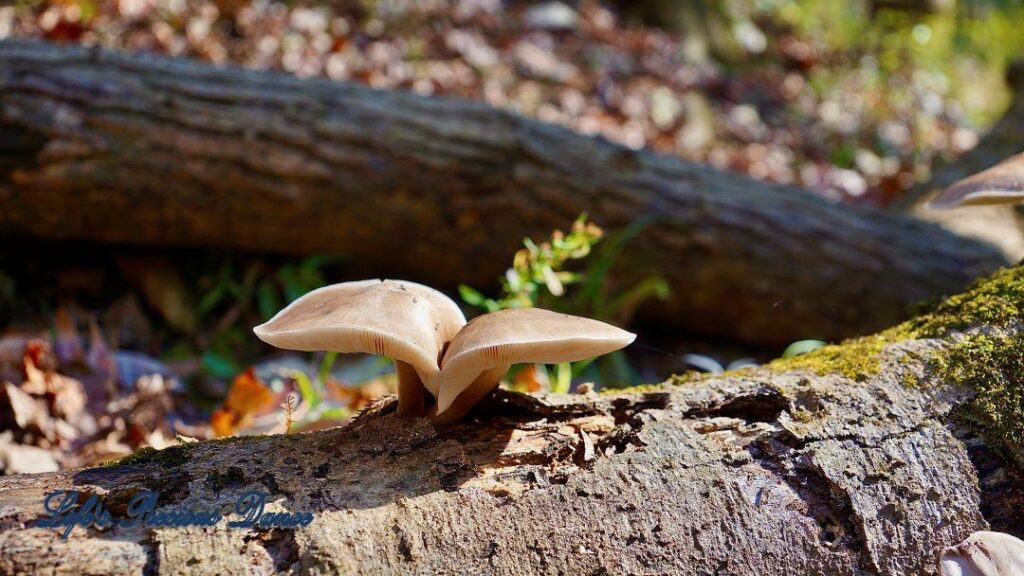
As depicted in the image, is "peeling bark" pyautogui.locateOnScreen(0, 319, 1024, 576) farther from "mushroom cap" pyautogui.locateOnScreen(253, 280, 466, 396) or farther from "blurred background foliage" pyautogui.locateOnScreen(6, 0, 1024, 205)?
"blurred background foliage" pyautogui.locateOnScreen(6, 0, 1024, 205)

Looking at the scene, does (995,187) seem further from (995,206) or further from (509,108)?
(995,206)

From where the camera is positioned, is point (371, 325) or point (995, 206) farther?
point (995, 206)

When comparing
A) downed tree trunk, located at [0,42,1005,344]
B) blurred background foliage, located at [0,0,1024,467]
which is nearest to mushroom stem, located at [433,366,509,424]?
blurred background foliage, located at [0,0,1024,467]

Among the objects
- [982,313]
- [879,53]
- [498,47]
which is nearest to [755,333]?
[982,313]

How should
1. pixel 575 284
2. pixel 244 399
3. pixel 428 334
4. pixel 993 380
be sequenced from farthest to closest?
pixel 575 284, pixel 244 399, pixel 993 380, pixel 428 334

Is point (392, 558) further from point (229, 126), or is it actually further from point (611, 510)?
point (229, 126)

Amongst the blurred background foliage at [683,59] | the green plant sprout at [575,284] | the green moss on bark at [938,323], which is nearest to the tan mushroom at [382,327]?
the green moss on bark at [938,323]

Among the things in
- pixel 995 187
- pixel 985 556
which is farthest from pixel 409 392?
pixel 995 187
